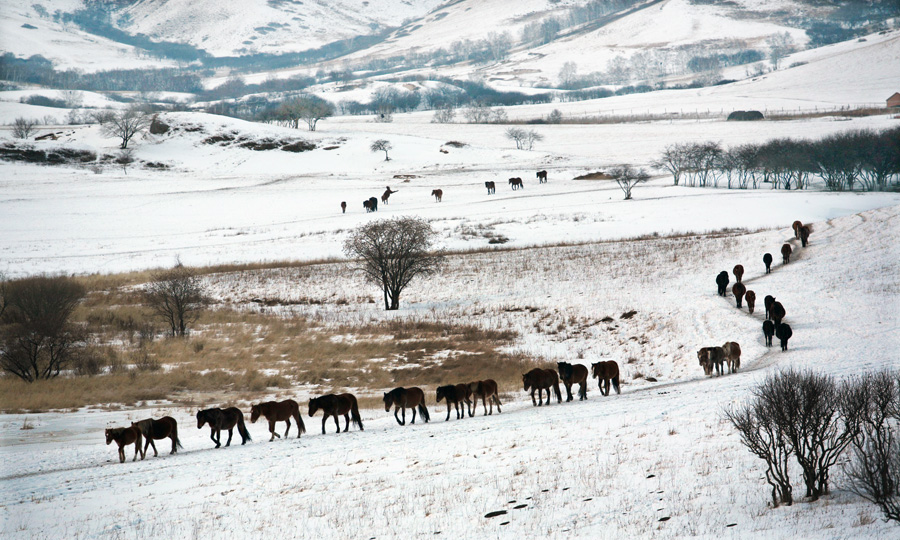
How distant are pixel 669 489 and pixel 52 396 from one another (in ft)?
65.5

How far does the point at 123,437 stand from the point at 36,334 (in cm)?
1370

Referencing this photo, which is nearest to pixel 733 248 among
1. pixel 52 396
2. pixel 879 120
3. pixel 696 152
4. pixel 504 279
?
pixel 504 279

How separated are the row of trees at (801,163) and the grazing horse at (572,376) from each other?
66.3 m

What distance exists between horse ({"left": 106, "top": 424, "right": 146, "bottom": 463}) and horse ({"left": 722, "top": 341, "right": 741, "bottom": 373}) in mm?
16369

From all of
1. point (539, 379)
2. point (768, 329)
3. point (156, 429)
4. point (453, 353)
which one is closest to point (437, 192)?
point (453, 353)

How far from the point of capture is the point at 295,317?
33.8m

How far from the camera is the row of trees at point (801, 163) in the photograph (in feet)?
234

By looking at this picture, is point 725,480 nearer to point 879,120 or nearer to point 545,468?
point 545,468

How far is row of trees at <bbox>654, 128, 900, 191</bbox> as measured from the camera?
71.2m

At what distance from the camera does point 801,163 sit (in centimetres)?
7338

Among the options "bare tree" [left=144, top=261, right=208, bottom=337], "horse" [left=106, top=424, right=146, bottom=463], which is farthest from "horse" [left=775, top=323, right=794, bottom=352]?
"bare tree" [left=144, top=261, right=208, bottom=337]

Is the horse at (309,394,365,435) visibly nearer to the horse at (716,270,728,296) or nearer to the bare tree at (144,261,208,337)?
the bare tree at (144,261,208,337)

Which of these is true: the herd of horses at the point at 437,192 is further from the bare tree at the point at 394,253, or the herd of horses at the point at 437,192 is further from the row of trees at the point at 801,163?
the bare tree at the point at 394,253

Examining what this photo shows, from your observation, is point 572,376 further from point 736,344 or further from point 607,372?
point 736,344
